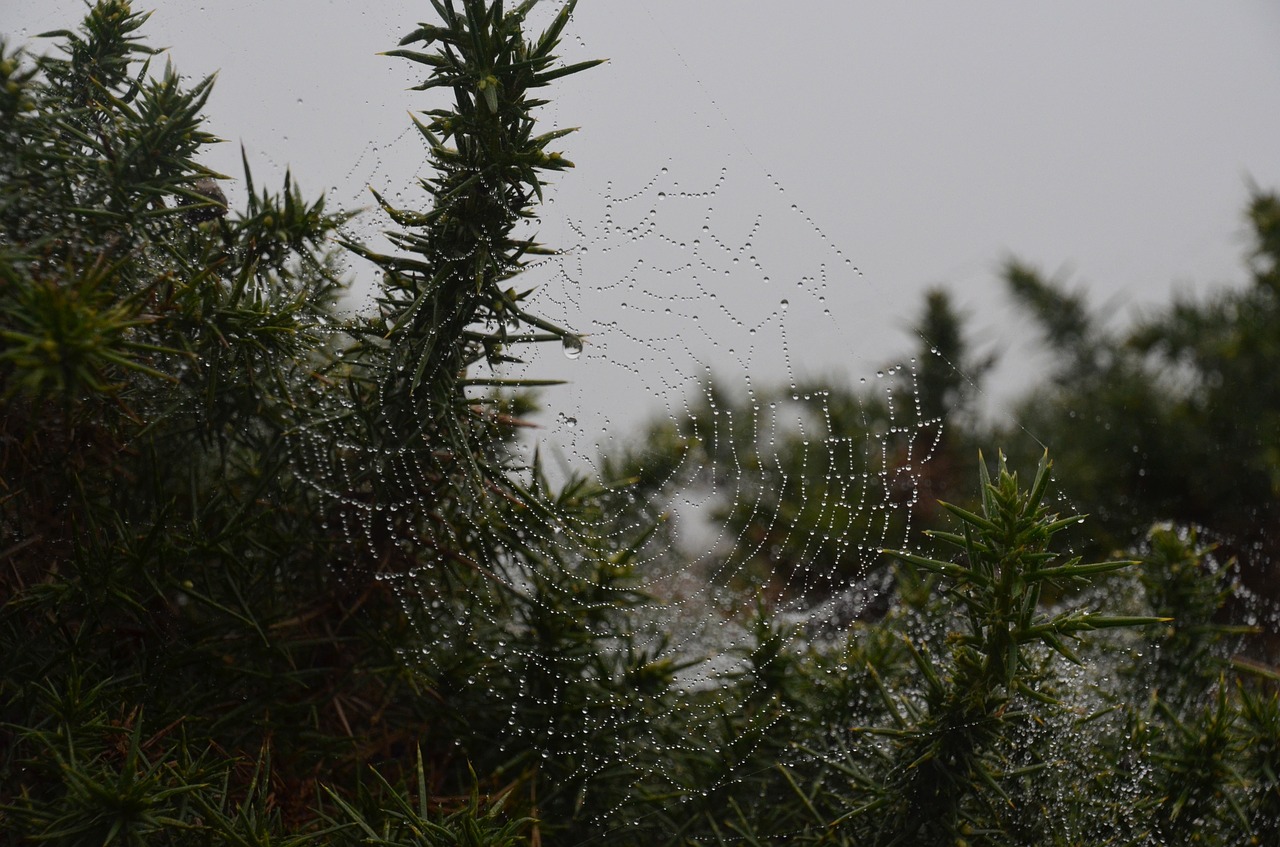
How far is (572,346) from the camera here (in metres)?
0.44

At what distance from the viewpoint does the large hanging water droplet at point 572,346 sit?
436 millimetres

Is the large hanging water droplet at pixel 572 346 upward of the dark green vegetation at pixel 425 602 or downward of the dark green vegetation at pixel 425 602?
upward

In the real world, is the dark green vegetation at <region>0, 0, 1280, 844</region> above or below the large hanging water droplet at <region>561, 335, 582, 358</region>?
below

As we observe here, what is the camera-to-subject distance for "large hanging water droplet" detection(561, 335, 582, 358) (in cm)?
44

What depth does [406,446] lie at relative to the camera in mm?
425

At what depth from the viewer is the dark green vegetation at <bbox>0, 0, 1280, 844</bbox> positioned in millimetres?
362

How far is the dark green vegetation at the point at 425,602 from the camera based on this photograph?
36 cm

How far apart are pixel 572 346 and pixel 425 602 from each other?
154mm

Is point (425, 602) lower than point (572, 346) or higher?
lower

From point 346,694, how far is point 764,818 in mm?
214

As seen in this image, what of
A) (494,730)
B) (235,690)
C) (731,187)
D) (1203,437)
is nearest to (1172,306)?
(1203,437)

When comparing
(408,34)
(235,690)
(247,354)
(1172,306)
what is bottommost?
(235,690)

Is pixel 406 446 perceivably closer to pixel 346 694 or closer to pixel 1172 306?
pixel 346 694

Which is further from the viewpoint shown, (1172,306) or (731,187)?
(1172,306)
